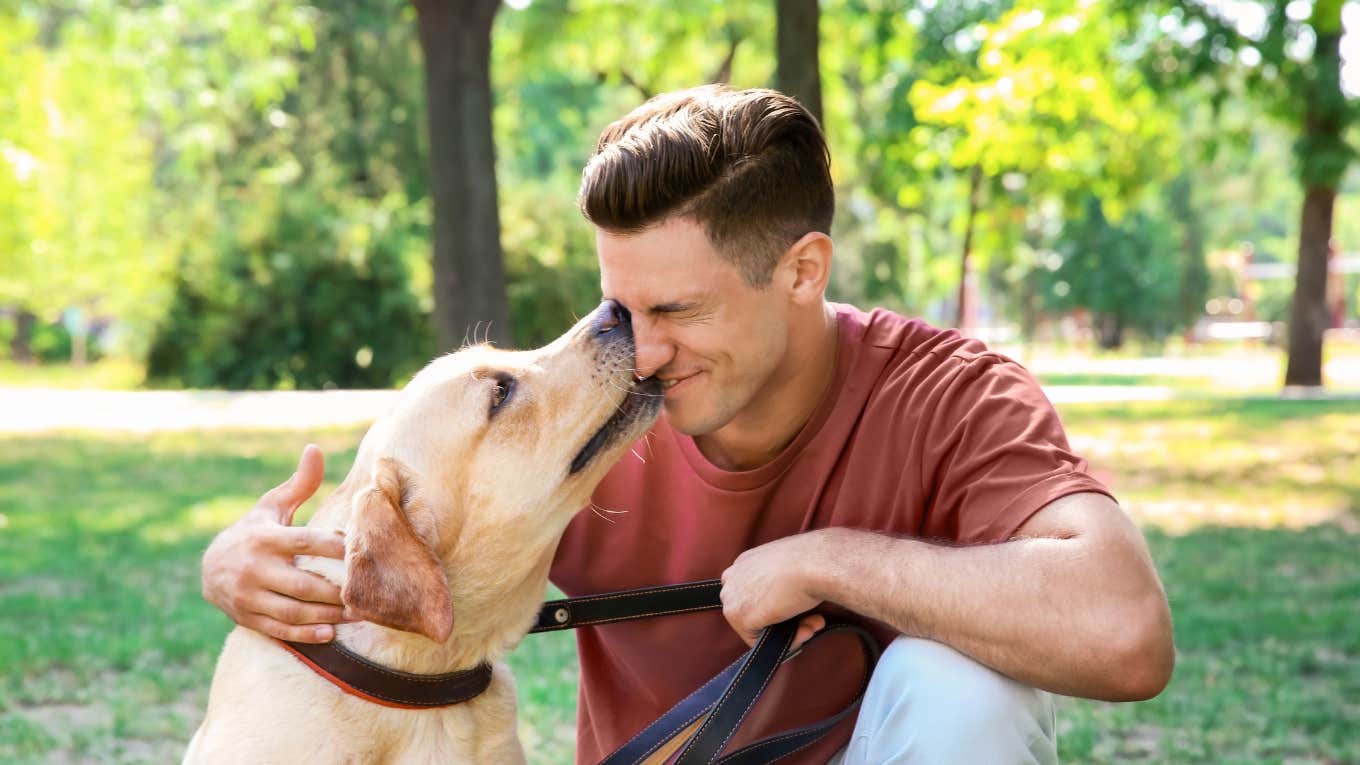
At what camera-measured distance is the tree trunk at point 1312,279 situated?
17.6 metres

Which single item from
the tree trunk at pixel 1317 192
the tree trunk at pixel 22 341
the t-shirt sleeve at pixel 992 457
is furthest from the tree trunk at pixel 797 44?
the tree trunk at pixel 22 341

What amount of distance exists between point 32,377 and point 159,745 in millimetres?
23929

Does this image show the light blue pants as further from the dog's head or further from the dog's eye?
the dog's eye

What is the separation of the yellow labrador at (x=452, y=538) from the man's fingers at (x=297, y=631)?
5cm

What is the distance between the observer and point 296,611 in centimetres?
279

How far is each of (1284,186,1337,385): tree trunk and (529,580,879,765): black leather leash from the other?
55.3 ft

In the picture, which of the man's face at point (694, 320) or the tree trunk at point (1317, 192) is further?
the tree trunk at point (1317, 192)

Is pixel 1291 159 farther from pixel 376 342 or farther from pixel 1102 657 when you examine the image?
pixel 1102 657

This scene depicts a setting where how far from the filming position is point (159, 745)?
185 inches

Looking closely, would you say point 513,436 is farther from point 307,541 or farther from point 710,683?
point 710,683

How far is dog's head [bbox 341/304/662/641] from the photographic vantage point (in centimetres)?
296

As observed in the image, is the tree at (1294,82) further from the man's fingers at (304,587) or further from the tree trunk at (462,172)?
the man's fingers at (304,587)

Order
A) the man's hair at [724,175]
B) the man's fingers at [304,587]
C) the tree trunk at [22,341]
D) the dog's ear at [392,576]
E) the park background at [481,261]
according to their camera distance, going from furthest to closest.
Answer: the tree trunk at [22,341] → the park background at [481,261] → the man's hair at [724,175] → the man's fingers at [304,587] → the dog's ear at [392,576]

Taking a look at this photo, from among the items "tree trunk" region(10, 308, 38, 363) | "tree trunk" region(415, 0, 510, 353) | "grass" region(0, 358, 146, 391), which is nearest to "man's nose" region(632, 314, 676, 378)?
"tree trunk" region(415, 0, 510, 353)
